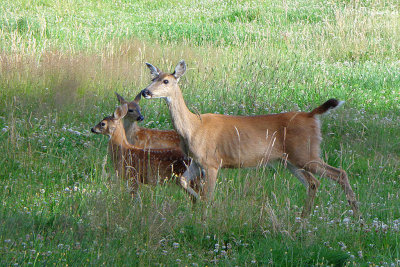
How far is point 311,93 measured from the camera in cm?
956

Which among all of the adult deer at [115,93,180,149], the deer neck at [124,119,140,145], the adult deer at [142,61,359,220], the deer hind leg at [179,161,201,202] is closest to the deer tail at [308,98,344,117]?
the adult deer at [142,61,359,220]

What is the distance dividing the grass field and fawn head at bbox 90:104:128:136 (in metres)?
0.23

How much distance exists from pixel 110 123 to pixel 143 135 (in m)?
0.67

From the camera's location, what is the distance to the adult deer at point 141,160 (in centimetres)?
631

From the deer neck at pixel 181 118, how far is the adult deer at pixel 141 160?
12.4 inches

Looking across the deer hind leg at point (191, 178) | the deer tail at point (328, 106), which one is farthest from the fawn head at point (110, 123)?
the deer tail at point (328, 106)

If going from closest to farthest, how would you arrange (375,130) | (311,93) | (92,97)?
(375,130) → (92,97) → (311,93)

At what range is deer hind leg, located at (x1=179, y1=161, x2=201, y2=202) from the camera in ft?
19.4

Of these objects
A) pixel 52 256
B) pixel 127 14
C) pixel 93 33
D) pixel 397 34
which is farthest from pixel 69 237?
pixel 127 14

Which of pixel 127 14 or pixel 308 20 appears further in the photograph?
pixel 127 14

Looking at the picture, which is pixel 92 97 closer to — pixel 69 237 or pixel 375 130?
pixel 375 130

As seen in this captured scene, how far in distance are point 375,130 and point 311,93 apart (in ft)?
5.95

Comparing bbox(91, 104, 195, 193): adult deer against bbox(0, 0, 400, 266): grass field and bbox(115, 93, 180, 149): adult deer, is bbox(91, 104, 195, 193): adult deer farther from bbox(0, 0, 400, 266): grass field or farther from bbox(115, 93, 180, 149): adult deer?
bbox(115, 93, 180, 149): adult deer

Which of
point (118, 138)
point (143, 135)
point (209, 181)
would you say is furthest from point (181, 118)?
point (143, 135)
